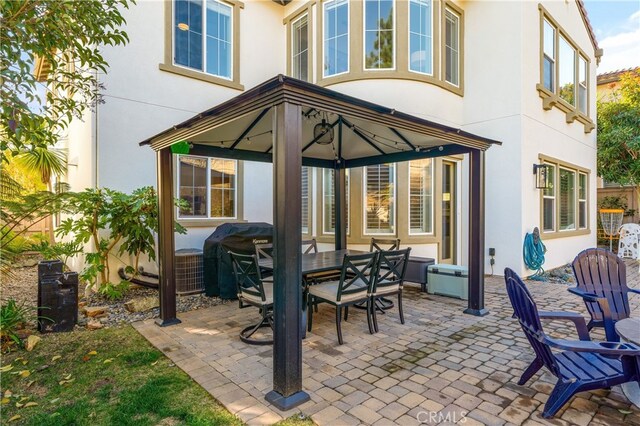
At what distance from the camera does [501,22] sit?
7.95 m

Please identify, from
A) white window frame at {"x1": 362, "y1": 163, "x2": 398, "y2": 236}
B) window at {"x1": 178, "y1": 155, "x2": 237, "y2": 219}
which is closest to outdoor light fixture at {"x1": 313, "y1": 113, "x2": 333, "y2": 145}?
white window frame at {"x1": 362, "y1": 163, "x2": 398, "y2": 236}

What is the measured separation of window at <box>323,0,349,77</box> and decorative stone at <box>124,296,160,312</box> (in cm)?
578

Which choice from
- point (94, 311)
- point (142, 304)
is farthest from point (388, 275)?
point (94, 311)

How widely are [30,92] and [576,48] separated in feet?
40.7

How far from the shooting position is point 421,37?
773cm

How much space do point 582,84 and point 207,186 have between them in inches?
436

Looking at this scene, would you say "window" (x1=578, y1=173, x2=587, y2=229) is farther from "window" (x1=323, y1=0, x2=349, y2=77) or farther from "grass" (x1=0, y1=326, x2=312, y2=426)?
"grass" (x1=0, y1=326, x2=312, y2=426)

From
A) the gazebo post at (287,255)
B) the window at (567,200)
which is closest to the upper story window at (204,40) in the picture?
the gazebo post at (287,255)

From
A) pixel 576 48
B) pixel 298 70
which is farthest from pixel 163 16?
pixel 576 48

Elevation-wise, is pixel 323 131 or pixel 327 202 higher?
pixel 323 131

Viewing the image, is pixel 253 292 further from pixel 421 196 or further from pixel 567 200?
pixel 567 200

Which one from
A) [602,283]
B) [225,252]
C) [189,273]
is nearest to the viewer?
[602,283]

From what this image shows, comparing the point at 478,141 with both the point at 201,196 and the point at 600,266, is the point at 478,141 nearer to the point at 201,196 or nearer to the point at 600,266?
the point at 600,266

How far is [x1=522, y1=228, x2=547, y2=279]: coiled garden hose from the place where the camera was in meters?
7.66
